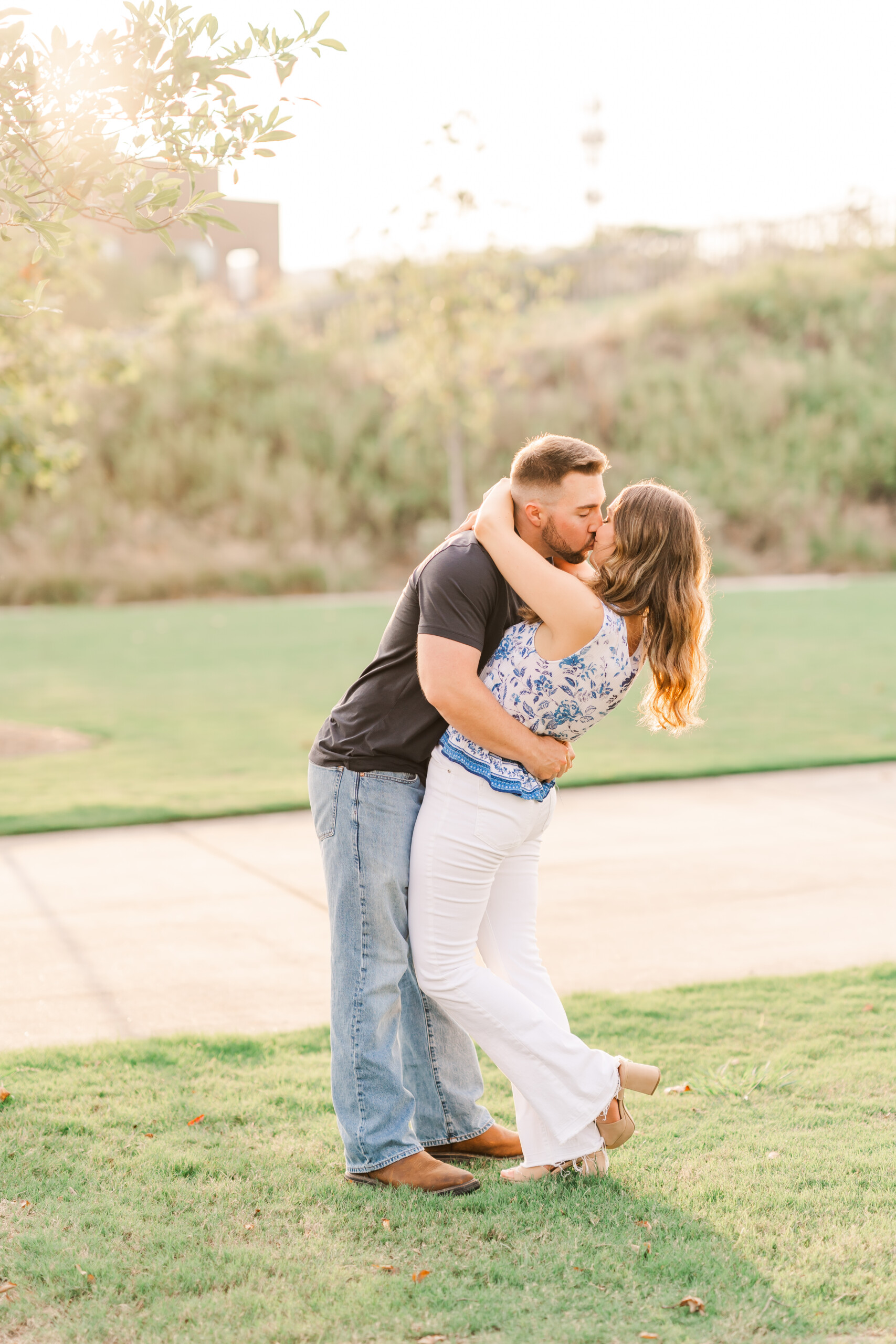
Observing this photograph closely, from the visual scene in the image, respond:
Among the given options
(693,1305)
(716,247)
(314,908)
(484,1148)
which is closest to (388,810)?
(484,1148)

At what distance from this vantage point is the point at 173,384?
2822 cm

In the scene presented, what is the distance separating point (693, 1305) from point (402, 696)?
153 centimetres

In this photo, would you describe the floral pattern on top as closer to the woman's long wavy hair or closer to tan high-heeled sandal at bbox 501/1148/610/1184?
the woman's long wavy hair

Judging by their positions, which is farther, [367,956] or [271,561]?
[271,561]

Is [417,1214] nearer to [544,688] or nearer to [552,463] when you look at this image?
[544,688]

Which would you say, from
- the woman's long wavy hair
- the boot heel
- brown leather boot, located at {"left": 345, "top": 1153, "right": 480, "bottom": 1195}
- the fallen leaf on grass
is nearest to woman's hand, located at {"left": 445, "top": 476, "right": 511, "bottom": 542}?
the woman's long wavy hair

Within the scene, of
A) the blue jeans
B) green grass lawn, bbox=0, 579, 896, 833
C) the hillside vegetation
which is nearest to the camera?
the blue jeans

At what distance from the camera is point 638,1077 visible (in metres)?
3.50

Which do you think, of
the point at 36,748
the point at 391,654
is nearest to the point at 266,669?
the point at 36,748

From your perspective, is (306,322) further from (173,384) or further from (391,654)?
(391,654)

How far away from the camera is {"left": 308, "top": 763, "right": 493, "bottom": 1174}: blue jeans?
344cm

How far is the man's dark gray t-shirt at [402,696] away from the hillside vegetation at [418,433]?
1940 centimetres

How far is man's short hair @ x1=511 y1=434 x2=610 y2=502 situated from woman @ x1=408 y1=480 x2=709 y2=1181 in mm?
60

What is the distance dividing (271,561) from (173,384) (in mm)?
5552
